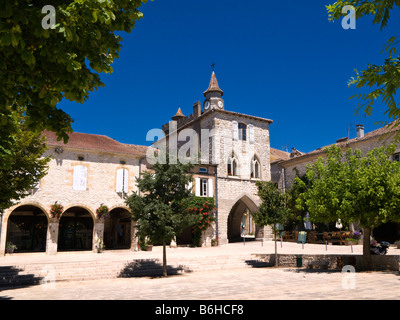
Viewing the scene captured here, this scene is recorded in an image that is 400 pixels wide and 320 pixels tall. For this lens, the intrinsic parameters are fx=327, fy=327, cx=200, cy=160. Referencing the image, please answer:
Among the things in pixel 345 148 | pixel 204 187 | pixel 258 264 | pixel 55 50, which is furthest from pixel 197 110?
pixel 55 50

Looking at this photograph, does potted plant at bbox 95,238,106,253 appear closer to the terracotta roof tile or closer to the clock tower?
the terracotta roof tile

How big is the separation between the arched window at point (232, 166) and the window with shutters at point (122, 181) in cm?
966

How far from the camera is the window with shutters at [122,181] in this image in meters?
22.4

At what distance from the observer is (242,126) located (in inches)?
1185

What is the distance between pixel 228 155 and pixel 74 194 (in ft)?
43.6

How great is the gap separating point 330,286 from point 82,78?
9.61m

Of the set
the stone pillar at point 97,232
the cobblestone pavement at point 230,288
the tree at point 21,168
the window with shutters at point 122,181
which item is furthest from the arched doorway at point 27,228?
the cobblestone pavement at point 230,288

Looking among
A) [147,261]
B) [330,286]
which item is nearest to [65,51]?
[330,286]

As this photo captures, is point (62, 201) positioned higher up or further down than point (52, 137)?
further down

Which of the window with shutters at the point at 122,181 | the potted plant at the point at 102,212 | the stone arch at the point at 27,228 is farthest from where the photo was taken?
the window with shutters at the point at 122,181

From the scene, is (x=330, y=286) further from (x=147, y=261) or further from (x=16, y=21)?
(x=16, y=21)

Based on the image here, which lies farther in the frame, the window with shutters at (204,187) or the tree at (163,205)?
the window with shutters at (204,187)

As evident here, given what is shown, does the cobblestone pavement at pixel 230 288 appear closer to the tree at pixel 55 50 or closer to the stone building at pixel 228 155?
the tree at pixel 55 50

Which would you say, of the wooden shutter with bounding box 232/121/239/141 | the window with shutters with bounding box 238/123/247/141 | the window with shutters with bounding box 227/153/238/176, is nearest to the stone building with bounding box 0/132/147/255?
the window with shutters with bounding box 227/153/238/176
